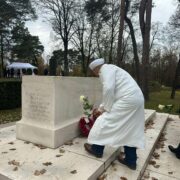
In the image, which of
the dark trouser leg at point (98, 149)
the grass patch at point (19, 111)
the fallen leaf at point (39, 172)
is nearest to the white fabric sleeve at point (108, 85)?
the dark trouser leg at point (98, 149)

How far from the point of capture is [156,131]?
5.86 m

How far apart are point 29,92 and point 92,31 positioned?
24625mm

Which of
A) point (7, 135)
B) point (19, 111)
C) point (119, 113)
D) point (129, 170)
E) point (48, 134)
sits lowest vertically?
point (19, 111)

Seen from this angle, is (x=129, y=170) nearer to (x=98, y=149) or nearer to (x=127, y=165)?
(x=127, y=165)

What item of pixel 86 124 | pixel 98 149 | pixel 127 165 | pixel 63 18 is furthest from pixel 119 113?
pixel 63 18

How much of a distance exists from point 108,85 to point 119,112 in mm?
432

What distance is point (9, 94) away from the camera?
1060 centimetres

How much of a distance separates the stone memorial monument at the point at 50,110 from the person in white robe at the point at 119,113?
1062 millimetres

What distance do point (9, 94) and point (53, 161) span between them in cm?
783

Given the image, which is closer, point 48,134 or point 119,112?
point 119,112

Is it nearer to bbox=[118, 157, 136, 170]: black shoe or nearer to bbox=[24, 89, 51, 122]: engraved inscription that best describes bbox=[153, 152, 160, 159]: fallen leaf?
bbox=[118, 157, 136, 170]: black shoe

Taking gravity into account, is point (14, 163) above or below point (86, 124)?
below

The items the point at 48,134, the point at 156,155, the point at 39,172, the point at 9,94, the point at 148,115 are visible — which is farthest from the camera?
the point at 9,94

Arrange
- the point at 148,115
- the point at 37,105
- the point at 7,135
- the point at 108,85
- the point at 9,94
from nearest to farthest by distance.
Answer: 1. the point at 108,85
2. the point at 37,105
3. the point at 7,135
4. the point at 148,115
5. the point at 9,94
